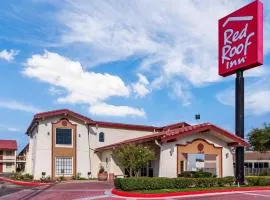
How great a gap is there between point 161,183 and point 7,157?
5453cm

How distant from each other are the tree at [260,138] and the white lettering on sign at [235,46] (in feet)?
81.9

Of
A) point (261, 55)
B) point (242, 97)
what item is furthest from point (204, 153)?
point (261, 55)

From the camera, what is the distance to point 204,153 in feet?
110

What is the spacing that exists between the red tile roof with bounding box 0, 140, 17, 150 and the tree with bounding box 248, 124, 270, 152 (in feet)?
131

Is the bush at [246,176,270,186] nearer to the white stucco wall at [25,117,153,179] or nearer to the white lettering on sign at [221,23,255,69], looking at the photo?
the white lettering on sign at [221,23,255,69]

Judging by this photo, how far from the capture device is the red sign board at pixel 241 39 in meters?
29.3

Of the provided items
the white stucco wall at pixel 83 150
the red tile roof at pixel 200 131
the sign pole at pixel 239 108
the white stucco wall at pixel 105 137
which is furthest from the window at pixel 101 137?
the sign pole at pixel 239 108

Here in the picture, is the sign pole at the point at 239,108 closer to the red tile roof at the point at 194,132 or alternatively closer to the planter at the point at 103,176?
the red tile roof at the point at 194,132

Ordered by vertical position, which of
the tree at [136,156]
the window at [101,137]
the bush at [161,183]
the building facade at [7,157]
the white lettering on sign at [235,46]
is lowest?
the building facade at [7,157]

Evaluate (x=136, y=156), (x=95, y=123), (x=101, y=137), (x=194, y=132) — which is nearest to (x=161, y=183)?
(x=136, y=156)

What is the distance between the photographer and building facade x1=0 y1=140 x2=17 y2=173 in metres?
75.7

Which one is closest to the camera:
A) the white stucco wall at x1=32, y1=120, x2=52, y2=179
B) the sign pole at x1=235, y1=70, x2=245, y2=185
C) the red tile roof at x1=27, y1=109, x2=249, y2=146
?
the sign pole at x1=235, y1=70, x2=245, y2=185

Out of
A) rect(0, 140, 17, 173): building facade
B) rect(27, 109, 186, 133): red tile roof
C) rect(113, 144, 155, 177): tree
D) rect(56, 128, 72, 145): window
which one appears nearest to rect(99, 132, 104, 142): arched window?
rect(27, 109, 186, 133): red tile roof

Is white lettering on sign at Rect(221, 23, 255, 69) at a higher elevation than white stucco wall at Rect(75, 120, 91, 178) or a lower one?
higher
